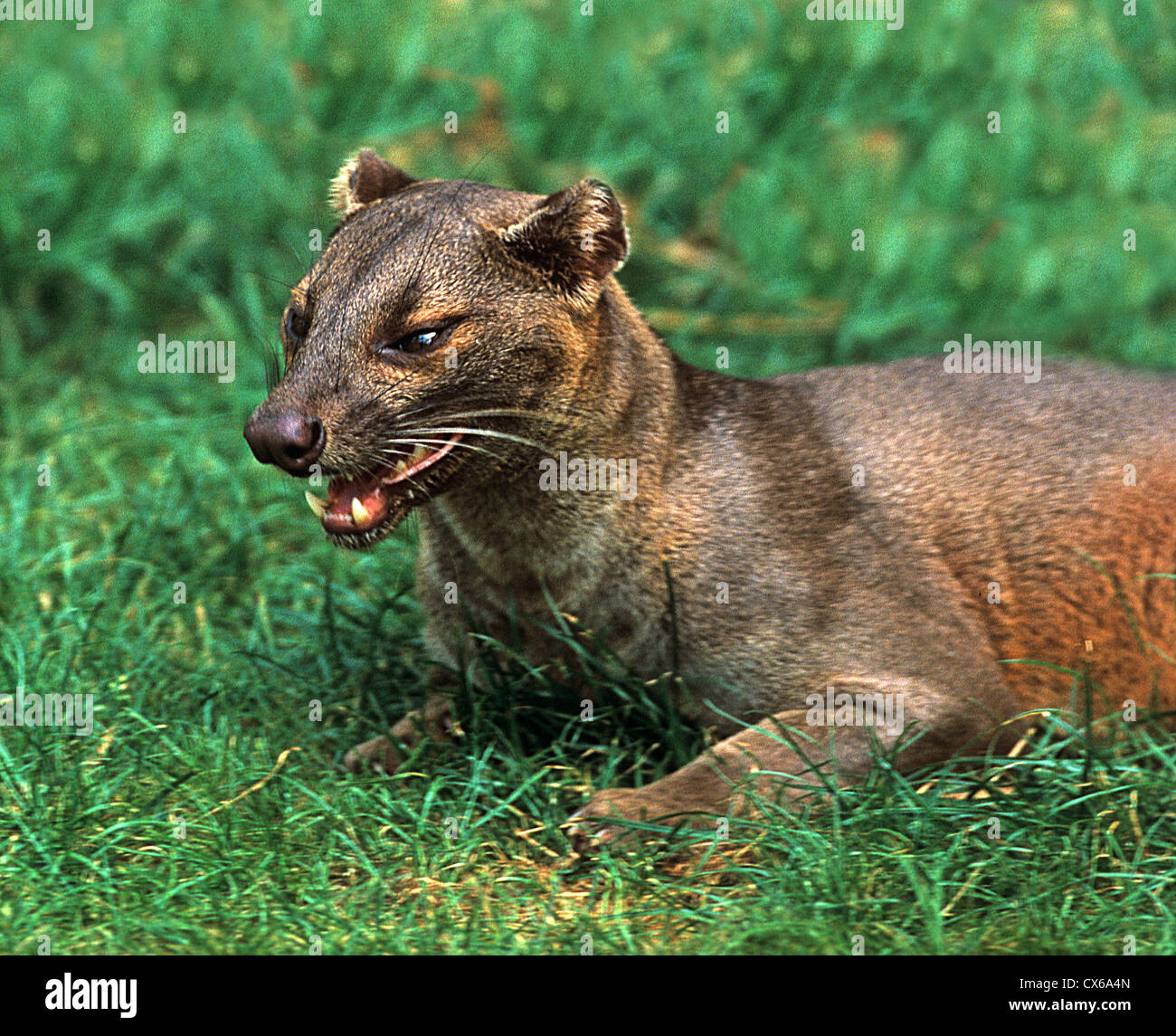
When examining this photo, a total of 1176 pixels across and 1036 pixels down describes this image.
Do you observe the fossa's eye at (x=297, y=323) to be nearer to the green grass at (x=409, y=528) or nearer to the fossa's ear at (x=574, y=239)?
the fossa's ear at (x=574, y=239)

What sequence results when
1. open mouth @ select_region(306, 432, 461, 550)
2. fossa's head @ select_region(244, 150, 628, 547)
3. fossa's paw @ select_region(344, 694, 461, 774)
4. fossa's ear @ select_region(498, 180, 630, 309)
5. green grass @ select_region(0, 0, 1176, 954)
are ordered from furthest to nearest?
1. fossa's paw @ select_region(344, 694, 461, 774)
2. fossa's ear @ select_region(498, 180, 630, 309)
3. open mouth @ select_region(306, 432, 461, 550)
4. fossa's head @ select_region(244, 150, 628, 547)
5. green grass @ select_region(0, 0, 1176, 954)

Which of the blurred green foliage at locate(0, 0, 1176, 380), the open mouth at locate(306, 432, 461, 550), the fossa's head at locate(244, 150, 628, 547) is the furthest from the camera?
the blurred green foliage at locate(0, 0, 1176, 380)

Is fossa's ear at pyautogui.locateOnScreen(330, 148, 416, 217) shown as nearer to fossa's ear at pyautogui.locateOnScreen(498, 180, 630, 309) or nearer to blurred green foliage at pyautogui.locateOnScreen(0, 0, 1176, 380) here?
fossa's ear at pyautogui.locateOnScreen(498, 180, 630, 309)

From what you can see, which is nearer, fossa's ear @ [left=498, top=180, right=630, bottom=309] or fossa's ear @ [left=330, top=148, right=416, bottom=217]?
fossa's ear @ [left=498, top=180, right=630, bottom=309]

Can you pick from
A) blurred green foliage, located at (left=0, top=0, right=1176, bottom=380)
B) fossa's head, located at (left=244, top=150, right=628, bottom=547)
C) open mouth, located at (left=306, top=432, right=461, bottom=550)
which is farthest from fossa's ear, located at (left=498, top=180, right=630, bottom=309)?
blurred green foliage, located at (left=0, top=0, right=1176, bottom=380)

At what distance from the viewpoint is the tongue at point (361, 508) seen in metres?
4.49

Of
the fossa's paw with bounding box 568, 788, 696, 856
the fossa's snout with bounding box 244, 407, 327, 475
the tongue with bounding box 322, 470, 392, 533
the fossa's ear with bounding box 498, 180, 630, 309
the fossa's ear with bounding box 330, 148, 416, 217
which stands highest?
the fossa's ear with bounding box 330, 148, 416, 217

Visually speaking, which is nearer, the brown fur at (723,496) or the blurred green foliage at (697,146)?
the brown fur at (723,496)

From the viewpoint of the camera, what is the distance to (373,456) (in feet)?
14.4

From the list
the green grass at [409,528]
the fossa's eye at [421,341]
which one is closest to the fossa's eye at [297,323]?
the fossa's eye at [421,341]

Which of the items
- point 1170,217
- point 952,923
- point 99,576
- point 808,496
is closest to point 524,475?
point 808,496

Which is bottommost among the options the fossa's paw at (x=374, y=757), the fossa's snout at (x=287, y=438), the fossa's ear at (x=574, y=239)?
the fossa's paw at (x=374, y=757)

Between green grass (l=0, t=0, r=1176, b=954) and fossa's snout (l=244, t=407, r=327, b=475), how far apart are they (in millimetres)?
957

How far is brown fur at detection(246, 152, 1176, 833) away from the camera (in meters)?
4.52
